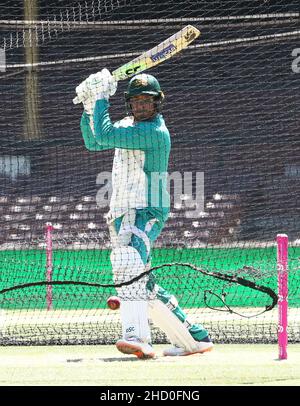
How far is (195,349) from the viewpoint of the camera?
8.43m

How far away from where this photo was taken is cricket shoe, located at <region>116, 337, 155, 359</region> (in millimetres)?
7969

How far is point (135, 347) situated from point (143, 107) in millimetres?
1592

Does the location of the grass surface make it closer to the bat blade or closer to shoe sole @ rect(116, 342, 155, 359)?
shoe sole @ rect(116, 342, 155, 359)

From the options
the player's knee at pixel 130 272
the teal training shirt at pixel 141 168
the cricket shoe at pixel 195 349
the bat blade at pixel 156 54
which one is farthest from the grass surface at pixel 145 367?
the bat blade at pixel 156 54

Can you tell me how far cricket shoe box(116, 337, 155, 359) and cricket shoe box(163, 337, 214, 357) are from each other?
0.38 meters

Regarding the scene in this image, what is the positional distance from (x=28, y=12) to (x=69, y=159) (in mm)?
2178

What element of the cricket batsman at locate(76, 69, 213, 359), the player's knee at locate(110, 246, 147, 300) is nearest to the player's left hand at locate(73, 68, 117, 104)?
the cricket batsman at locate(76, 69, 213, 359)

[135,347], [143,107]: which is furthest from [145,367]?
[143,107]

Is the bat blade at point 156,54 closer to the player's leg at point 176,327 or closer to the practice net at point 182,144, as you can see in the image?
the player's leg at point 176,327

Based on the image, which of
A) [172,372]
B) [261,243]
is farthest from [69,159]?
[172,372]

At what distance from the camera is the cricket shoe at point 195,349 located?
8398 millimetres

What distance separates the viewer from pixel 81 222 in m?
17.4

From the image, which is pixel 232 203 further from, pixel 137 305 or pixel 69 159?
pixel 137 305

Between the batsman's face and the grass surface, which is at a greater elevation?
the batsman's face
